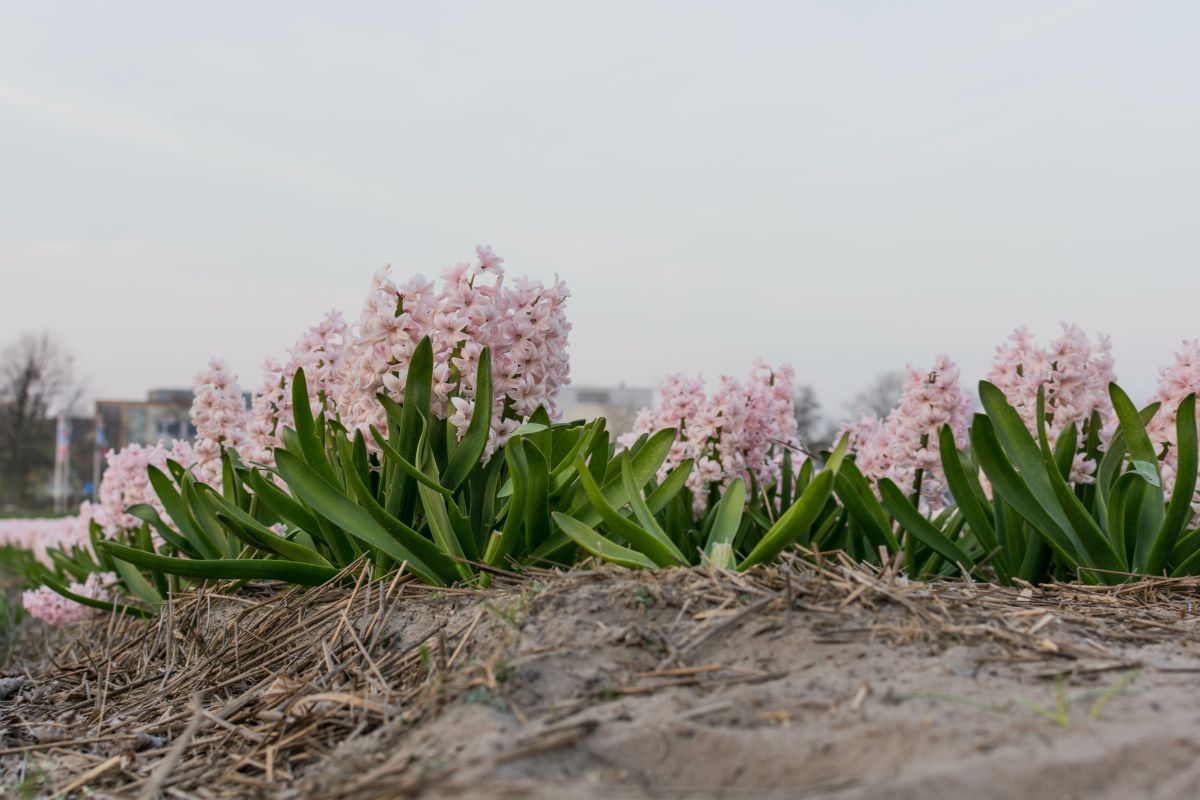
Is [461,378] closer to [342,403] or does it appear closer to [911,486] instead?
[342,403]

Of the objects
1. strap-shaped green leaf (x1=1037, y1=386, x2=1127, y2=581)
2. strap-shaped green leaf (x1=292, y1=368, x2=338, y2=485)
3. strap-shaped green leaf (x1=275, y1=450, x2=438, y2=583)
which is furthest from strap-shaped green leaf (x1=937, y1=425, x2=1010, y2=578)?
strap-shaped green leaf (x1=292, y1=368, x2=338, y2=485)

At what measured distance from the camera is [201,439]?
4.62 m

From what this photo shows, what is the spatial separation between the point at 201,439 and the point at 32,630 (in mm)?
3036

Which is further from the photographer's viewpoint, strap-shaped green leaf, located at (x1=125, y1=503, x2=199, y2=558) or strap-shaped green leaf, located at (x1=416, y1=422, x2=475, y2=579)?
strap-shaped green leaf, located at (x1=125, y1=503, x2=199, y2=558)

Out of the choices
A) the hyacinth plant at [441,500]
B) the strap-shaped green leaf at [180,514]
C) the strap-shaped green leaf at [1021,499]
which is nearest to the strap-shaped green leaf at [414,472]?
the hyacinth plant at [441,500]

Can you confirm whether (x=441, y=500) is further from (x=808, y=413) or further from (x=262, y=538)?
(x=808, y=413)

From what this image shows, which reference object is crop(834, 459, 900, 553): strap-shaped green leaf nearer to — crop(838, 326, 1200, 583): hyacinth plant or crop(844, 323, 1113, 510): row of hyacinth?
crop(838, 326, 1200, 583): hyacinth plant

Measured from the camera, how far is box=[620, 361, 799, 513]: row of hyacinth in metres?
4.29

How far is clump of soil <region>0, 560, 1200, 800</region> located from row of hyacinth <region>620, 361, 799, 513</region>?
5.44ft

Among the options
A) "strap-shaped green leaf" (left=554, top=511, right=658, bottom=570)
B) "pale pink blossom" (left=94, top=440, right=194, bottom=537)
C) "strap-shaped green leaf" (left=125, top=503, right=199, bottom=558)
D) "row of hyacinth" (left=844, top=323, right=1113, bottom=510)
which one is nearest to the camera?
"strap-shaped green leaf" (left=554, top=511, right=658, bottom=570)

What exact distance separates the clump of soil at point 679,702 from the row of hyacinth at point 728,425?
1.66m

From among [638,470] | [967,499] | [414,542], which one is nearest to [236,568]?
[414,542]

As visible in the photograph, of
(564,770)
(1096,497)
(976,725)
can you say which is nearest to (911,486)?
(1096,497)

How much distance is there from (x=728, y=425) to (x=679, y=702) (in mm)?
2636
